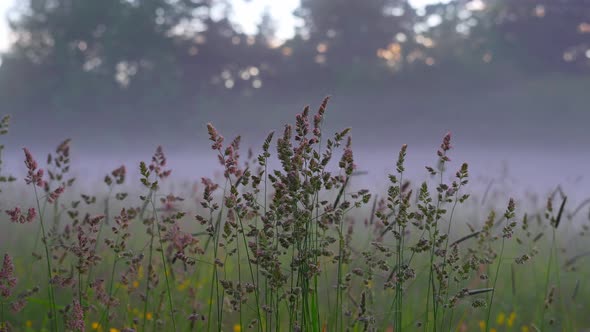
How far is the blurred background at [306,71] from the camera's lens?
3666 centimetres

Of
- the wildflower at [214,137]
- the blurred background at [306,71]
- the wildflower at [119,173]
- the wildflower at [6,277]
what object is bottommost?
the wildflower at [6,277]

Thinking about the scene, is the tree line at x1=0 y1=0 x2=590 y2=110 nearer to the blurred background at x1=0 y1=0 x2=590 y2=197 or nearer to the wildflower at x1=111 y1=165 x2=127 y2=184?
the blurred background at x1=0 y1=0 x2=590 y2=197

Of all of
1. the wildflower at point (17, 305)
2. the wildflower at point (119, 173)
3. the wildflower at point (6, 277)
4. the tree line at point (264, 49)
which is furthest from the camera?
the tree line at point (264, 49)

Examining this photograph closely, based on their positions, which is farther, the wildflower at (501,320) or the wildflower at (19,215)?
the wildflower at (501,320)

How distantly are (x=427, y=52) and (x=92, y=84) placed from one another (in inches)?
853

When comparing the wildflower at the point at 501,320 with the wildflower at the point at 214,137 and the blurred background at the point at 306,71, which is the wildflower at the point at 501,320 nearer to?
the wildflower at the point at 214,137

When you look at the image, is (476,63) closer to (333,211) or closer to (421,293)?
(421,293)

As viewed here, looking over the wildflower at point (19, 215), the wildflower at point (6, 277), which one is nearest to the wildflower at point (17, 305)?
the wildflower at point (6, 277)

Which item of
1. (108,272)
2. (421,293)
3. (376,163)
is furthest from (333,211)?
(376,163)

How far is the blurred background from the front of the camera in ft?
120

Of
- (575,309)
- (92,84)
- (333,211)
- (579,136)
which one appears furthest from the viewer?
(579,136)

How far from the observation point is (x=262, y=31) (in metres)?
39.2

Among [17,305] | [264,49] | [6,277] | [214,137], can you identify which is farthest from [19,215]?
[264,49]

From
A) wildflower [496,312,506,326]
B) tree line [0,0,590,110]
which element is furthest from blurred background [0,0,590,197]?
wildflower [496,312,506,326]
